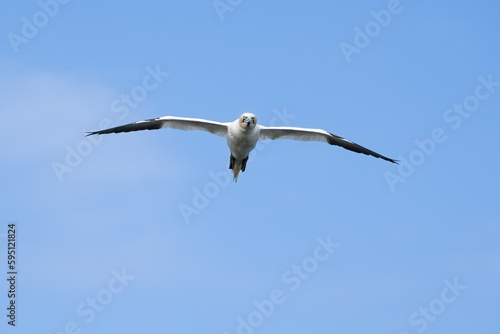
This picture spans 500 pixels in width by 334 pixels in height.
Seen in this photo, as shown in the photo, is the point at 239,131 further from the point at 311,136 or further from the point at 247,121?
the point at 311,136

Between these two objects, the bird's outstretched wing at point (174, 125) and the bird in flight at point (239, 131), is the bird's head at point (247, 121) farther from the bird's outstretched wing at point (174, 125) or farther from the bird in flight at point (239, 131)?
the bird's outstretched wing at point (174, 125)

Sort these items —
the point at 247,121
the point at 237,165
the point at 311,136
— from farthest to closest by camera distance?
1. the point at 311,136
2. the point at 237,165
3. the point at 247,121

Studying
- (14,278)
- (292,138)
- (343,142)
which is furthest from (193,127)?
(14,278)

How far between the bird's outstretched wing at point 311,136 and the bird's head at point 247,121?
4.22 feet

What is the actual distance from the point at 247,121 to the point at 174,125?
3876 millimetres

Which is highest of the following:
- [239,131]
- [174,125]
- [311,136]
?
[174,125]

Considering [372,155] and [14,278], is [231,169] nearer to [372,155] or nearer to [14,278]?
[372,155]

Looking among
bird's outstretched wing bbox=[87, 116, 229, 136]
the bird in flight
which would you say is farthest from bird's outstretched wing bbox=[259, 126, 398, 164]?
bird's outstretched wing bbox=[87, 116, 229, 136]

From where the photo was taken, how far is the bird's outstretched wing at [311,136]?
35188mm

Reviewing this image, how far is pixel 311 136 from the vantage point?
3634 cm

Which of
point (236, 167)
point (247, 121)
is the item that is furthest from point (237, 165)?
point (247, 121)

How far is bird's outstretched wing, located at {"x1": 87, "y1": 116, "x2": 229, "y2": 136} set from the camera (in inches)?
1369

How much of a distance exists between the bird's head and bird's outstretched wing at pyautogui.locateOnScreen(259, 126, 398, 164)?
1285 millimetres

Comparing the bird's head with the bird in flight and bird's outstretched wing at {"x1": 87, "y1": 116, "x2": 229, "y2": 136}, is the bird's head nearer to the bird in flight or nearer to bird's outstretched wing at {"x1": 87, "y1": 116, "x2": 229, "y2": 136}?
the bird in flight
